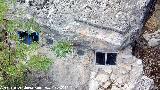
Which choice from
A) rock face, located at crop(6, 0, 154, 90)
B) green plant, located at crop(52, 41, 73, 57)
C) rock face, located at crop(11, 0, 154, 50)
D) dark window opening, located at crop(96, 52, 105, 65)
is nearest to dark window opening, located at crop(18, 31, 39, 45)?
rock face, located at crop(6, 0, 154, 90)

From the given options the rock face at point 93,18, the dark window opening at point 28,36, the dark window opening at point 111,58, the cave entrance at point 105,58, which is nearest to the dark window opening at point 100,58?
the cave entrance at point 105,58

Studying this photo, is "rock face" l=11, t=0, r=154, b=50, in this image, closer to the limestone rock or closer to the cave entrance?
the cave entrance

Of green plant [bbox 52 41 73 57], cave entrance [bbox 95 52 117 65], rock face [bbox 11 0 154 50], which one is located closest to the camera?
green plant [bbox 52 41 73 57]

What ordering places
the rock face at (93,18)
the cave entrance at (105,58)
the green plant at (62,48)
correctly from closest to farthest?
the green plant at (62,48) < the rock face at (93,18) < the cave entrance at (105,58)

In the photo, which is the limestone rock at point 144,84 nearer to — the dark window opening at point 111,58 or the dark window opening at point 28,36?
the dark window opening at point 111,58

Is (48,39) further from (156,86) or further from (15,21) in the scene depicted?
(156,86)

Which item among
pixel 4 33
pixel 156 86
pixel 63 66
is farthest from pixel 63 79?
pixel 156 86
